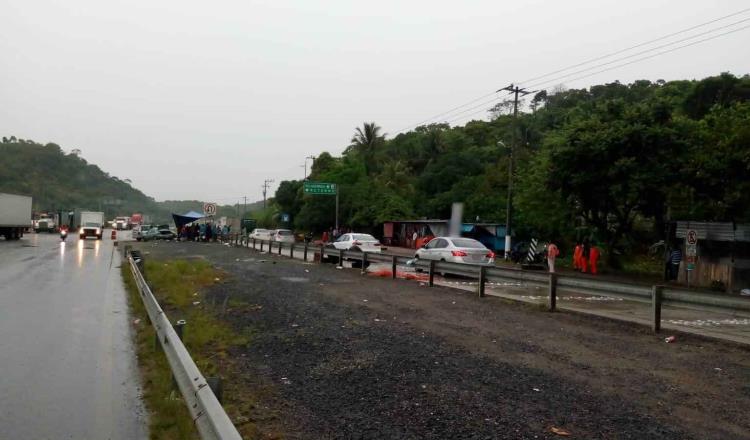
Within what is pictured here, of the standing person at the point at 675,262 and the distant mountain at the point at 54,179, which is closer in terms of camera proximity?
the standing person at the point at 675,262

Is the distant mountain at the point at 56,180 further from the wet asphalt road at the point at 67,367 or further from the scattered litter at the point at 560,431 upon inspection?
the scattered litter at the point at 560,431

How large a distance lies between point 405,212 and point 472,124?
2998cm

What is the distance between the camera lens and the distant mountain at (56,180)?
108 m

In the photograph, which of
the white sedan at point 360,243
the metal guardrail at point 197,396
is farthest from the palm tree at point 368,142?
the metal guardrail at point 197,396

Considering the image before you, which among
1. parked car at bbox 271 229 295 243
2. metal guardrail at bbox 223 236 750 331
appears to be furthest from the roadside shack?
parked car at bbox 271 229 295 243

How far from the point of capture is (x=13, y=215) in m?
46.5

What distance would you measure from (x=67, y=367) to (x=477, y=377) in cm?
491

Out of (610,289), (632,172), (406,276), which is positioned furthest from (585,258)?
(610,289)

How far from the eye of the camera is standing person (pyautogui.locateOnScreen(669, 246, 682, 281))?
2402 centimetres

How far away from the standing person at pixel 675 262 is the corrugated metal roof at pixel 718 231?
93 centimetres

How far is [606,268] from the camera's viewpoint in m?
29.0

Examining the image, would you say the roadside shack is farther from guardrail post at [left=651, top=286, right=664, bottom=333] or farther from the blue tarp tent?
the blue tarp tent

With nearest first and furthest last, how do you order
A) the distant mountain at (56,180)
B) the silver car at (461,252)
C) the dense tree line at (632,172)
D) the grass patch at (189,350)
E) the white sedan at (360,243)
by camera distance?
1. the grass patch at (189,350)
2. the silver car at (461,252)
3. the dense tree line at (632,172)
4. the white sedan at (360,243)
5. the distant mountain at (56,180)

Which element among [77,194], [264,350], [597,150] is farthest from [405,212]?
[77,194]
